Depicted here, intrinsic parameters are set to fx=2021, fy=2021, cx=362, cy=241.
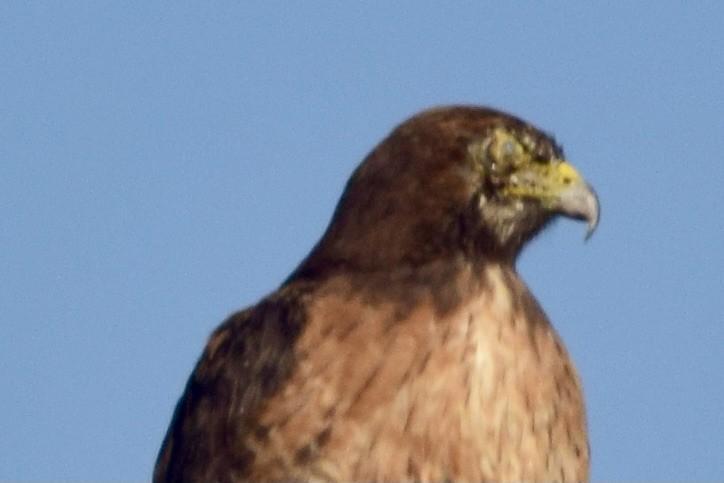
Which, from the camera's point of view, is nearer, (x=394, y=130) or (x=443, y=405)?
(x=443, y=405)

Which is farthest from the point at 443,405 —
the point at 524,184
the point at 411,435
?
the point at 524,184

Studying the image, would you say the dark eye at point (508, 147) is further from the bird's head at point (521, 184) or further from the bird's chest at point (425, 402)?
the bird's chest at point (425, 402)

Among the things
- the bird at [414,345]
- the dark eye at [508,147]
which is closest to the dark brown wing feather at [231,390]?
the bird at [414,345]

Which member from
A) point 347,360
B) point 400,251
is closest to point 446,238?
point 400,251

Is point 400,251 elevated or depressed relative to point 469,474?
elevated

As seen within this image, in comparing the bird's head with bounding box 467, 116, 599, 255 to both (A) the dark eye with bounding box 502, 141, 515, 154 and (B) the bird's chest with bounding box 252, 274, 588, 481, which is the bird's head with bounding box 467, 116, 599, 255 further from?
(B) the bird's chest with bounding box 252, 274, 588, 481

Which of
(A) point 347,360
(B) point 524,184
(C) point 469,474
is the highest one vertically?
(B) point 524,184

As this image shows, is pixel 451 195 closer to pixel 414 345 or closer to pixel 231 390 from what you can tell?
pixel 414 345

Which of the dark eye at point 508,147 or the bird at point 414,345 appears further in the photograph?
the dark eye at point 508,147

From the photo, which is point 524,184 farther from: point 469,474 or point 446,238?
point 469,474
